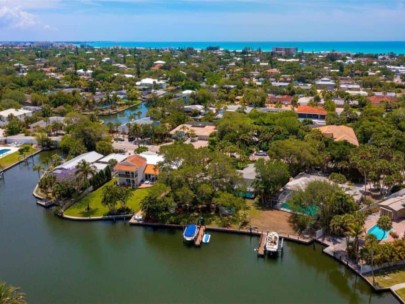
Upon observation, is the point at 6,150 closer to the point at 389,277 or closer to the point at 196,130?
the point at 196,130

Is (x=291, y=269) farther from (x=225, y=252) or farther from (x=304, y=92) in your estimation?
(x=304, y=92)

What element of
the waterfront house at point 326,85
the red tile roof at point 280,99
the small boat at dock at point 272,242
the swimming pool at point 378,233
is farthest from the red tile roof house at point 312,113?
the small boat at dock at point 272,242

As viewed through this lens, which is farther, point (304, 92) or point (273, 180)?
point (304, 92)

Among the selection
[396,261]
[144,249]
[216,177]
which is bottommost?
[144,249]

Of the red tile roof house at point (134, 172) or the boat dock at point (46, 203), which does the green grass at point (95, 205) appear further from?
the boat dock at point (46, 203)

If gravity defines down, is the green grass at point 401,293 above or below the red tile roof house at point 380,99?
below

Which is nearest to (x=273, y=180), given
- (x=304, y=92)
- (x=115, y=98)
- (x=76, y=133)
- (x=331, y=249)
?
(x=331, y=249)
